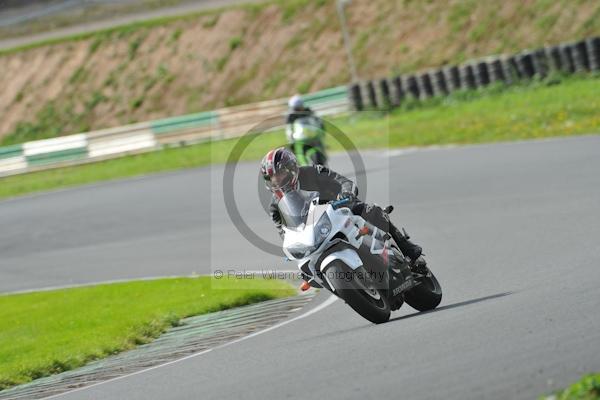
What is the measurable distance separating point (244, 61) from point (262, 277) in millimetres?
30102

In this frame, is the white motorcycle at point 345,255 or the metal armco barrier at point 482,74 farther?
the metal armco barrier at point 482,74

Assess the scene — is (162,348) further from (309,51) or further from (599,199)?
(309,51)

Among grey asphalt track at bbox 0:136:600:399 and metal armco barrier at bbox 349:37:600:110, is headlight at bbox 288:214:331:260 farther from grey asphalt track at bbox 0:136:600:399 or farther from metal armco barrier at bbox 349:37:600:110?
metal armco barrier at bbox 349:37:600:110

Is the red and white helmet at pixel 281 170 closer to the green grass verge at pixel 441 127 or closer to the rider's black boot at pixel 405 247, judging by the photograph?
the rider's black boot at pixel 405 247

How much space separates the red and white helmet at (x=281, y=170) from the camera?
9211 millimetres

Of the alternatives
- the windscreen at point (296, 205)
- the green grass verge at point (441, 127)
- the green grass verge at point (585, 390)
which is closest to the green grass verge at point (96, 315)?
the windscreen at point (296, 205)

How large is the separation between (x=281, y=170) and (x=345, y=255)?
833mm

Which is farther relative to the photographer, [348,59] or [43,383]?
[348,59]

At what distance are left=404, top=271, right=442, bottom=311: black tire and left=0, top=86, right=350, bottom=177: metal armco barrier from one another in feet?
86.4

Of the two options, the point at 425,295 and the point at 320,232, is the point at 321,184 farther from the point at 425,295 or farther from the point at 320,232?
the point at 425,295

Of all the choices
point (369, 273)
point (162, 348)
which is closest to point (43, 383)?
point (162, 348)

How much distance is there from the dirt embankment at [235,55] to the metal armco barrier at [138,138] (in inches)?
187

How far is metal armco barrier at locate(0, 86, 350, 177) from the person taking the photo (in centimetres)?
3650

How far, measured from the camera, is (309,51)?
4225 cm
